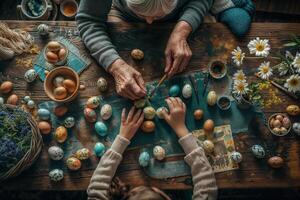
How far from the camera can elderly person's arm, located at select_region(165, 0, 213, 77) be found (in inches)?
57.5

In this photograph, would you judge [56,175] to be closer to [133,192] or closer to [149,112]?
[133,192]

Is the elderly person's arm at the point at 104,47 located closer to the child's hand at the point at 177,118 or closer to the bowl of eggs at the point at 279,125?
the child's hand at the point at 177,118

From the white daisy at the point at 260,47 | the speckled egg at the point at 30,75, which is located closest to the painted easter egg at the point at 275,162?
the white daisy at the point at 260,47

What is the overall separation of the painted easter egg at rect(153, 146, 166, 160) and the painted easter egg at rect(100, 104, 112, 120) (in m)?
0.22

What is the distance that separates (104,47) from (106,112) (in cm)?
26

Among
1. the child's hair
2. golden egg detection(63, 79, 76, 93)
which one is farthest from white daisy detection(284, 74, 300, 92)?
golden egg detection(63, 79, 76, 93)

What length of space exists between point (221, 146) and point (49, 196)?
92 centimetres

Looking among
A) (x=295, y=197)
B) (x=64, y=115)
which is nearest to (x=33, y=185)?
(x=64, y=115)

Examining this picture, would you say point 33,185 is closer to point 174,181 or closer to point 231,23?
point 174,181

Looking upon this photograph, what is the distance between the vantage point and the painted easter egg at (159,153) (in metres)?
1.38

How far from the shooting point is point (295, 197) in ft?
6.11

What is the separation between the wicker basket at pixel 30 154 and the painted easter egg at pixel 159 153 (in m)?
0.42

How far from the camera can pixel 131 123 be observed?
1413mm

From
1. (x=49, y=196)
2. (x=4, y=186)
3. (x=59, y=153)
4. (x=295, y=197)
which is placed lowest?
(x=49, y=196)
